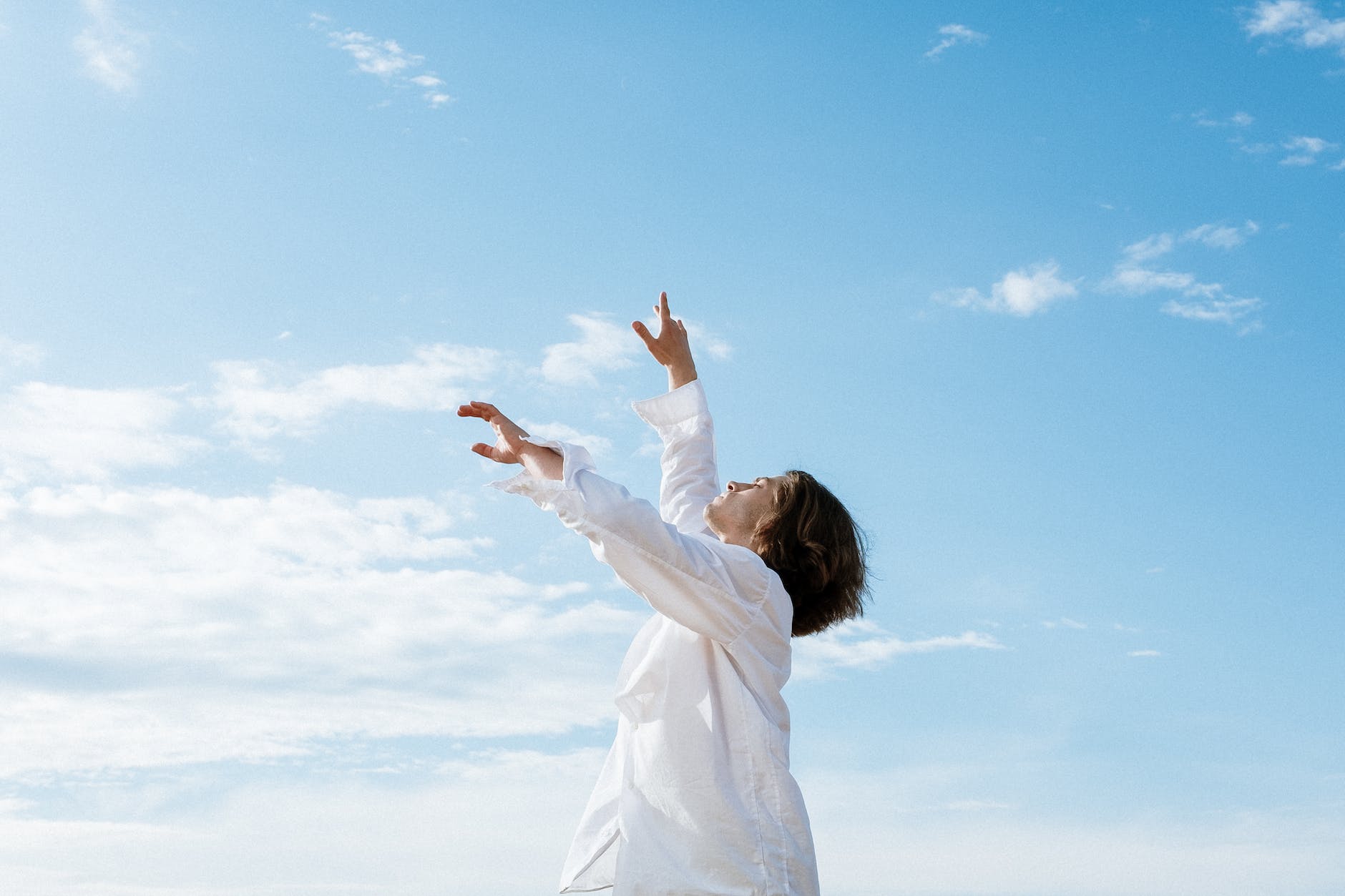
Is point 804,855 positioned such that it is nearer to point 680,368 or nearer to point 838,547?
point 838,547

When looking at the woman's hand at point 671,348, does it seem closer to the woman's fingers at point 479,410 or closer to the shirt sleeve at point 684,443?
the shirt sleeve at point 684,443

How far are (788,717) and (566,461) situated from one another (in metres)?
1.26

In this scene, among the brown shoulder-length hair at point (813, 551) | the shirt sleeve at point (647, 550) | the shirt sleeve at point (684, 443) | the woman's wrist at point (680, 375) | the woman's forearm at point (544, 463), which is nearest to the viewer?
the shirt sleeve at point (647, 550)

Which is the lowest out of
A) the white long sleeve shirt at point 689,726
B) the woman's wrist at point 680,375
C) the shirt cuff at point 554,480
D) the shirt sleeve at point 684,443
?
the white long sleeve shirt at point 689,726

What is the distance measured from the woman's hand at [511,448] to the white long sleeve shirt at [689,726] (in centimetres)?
9

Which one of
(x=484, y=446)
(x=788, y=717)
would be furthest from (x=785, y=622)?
(x=484, y=446)

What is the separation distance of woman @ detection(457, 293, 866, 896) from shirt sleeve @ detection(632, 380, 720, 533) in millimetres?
634

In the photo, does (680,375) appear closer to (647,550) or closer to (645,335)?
(645,335)

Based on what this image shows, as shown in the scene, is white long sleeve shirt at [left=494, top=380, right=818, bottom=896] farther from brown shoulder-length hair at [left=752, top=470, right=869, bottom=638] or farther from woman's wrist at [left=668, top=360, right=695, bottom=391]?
woman's wrist at [left=668, top=360, right=695, bottom=391]

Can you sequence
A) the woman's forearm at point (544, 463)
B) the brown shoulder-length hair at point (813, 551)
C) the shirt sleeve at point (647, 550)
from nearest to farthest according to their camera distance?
1. the shirt sleeve at point (647, 550)
2. the woman's forearm at point (544, 463)
3. the brown shoulder-length hair at point (813, 551)

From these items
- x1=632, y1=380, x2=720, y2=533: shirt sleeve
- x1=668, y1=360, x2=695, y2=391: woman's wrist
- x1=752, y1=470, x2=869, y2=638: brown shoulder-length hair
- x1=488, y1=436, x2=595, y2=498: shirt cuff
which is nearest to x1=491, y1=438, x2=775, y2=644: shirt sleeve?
x1=488, y1=436, x2=595, y2=498: shirt cuff

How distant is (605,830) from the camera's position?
4375mm

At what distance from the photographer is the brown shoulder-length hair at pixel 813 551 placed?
4840 mm

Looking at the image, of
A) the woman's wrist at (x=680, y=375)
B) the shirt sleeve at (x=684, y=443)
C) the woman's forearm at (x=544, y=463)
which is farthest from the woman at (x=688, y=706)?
the woman's wrist at (x=680, y=375)
